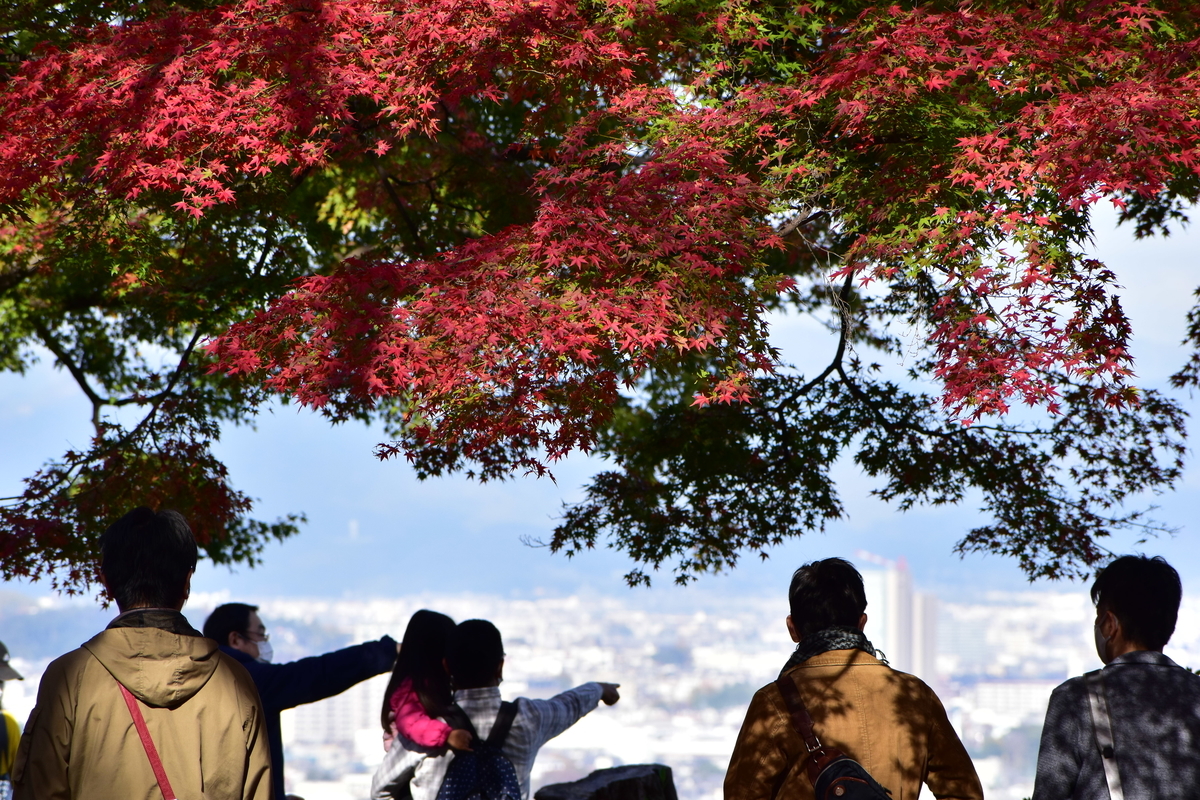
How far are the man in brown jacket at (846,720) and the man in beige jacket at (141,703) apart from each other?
1.10 metres

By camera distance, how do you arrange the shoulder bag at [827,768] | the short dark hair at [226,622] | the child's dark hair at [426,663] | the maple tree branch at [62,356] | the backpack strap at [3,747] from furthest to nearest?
the maple tree branch at [62,356]
the backpack strap at [3,747]
the short dark hair at [226,622]
the child's dark hair at [426,663]
the shoulder bag at [827,768]

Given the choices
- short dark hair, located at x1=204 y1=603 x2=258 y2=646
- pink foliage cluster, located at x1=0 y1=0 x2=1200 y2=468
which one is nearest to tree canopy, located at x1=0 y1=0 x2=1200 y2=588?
pink foliage cluster, located at x1=0 y1=0 x2=1200 y2=468

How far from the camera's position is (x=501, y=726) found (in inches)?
117

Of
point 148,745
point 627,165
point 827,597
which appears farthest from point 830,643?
point 627,165

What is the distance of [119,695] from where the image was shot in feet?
6.41

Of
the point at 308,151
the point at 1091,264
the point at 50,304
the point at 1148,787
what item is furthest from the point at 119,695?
the point at 50,304

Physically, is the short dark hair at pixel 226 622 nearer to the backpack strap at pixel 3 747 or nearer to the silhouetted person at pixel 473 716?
the silhouetted person at pixel 473 716

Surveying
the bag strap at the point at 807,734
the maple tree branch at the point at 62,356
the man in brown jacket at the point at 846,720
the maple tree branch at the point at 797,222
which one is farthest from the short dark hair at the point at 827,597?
Answer: the maple tree branch at the point at 62,356

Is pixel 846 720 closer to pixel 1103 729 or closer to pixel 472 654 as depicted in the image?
pixel 1103 729

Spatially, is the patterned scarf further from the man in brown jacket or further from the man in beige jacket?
the man in beige jacket

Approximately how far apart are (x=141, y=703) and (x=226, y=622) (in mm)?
1235

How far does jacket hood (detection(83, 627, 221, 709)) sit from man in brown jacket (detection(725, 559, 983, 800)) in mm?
1184

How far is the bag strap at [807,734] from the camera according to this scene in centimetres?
209

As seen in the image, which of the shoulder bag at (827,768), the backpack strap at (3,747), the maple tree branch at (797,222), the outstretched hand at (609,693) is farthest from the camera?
the maple tree branch at (797,222)
